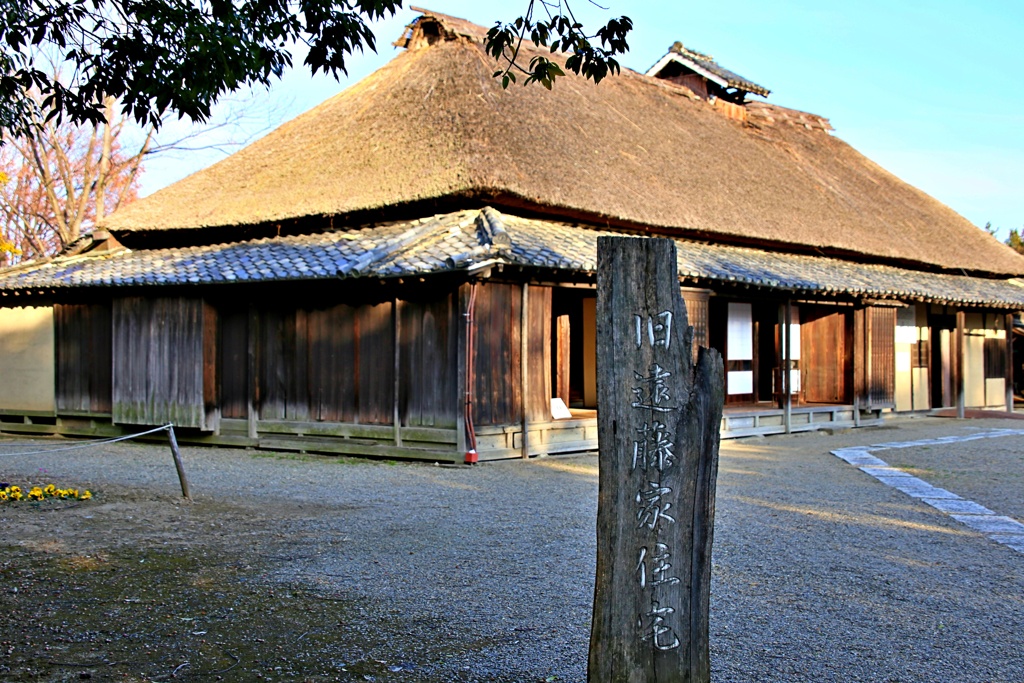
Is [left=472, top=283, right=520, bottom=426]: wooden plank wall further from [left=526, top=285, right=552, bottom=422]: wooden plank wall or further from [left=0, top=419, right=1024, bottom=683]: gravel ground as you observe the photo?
[left=0, top=419, right=1024, bottom=683]: gravel ground

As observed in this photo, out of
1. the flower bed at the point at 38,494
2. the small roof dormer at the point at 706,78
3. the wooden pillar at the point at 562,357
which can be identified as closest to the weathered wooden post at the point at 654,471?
the flower bed at the point at 38,494

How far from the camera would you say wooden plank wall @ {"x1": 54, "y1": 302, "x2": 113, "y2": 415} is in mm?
12203

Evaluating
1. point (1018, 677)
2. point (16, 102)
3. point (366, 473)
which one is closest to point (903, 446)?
point (366, 473)

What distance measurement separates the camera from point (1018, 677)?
3.43 m

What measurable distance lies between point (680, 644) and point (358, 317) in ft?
25.9

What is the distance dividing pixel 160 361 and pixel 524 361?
484 centimetres

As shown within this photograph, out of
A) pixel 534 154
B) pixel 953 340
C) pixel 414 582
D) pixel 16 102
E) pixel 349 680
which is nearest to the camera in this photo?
pixel 349 680

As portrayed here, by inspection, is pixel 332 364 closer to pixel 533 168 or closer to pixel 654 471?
pixel 533 168

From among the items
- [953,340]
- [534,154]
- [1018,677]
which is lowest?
[1018,677]

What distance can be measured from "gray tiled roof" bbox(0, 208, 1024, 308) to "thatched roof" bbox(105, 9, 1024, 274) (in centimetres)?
37

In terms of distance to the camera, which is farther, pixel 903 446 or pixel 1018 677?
pixel 903 446

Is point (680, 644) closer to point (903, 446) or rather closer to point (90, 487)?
point (90, 487)

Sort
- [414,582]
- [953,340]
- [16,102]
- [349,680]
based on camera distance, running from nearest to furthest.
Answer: [349,680], [414,582], [16,102], [953,340]

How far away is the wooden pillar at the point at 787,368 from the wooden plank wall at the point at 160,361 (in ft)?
26.0
